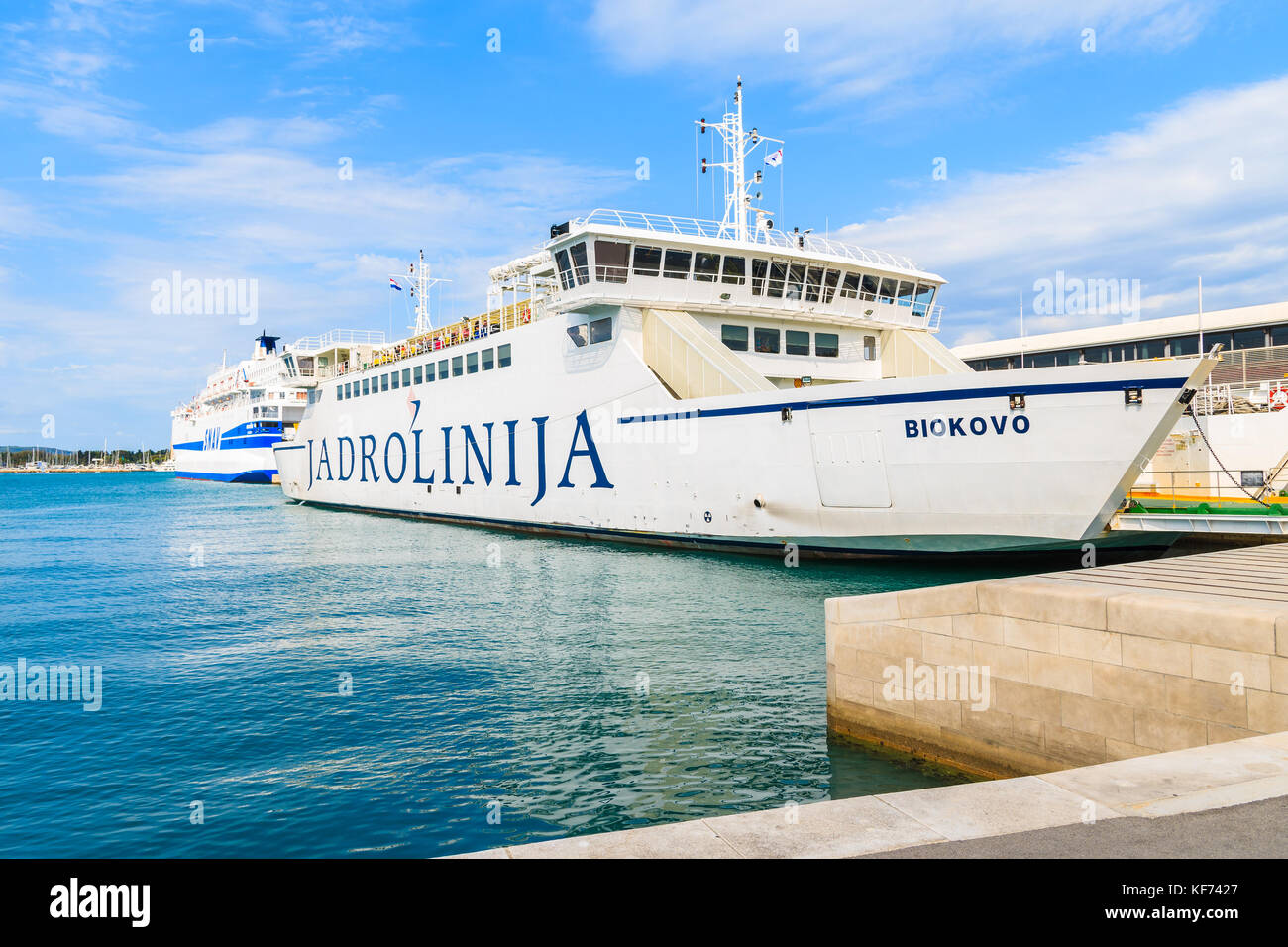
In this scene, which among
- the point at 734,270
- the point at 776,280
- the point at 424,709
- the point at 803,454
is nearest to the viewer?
the point at 424,709

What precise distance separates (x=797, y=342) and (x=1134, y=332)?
75.6ft

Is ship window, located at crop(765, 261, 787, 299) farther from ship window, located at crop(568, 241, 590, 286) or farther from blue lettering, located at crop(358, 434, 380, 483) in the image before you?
blue lettering, located at crop(358, 434, 380, 483)

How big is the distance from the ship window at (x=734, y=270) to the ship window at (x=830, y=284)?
3.32 metres

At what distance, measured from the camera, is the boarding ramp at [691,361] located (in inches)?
963

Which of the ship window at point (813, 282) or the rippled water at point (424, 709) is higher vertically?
the ship window at point (813, 282)

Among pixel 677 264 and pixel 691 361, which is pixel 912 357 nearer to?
pixel 677 264

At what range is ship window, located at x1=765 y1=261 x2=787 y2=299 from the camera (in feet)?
94.3

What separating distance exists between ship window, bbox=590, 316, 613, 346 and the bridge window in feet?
18.2

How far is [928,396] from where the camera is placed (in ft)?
61.1

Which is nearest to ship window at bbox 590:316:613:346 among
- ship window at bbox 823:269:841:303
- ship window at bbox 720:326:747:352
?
ship window at bbox 720:326:747:352

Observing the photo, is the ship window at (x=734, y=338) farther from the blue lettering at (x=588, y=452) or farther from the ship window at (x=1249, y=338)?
the ship window at (x=1249, y=338)

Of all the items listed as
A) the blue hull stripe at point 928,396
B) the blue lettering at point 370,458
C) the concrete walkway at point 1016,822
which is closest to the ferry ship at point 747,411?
the blue hull stripe at point 928,396

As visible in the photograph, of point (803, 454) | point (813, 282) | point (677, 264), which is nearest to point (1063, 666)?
point (803, 454)
